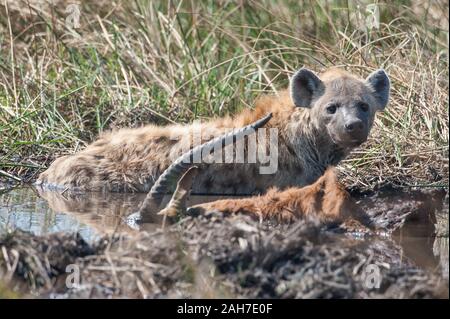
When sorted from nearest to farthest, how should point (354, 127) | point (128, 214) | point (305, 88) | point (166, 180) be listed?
point (166, 180) → point (128, 214) → point (354, 127) → point (305, 88)

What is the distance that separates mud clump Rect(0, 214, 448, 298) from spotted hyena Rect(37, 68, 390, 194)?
2214mm

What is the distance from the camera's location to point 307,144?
24.8 feet

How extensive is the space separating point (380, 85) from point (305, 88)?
55cm

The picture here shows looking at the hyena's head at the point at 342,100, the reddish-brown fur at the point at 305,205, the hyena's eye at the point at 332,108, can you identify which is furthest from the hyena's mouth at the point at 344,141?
the reddish-brown fur at the point at 305,205

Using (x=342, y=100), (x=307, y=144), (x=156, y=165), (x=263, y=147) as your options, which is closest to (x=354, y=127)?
(x=342, y=100)

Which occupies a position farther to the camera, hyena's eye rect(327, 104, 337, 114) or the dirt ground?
hyena's eye rect(327, 104, 337, 114)

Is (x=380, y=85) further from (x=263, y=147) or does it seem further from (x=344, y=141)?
(x=263, y=147)

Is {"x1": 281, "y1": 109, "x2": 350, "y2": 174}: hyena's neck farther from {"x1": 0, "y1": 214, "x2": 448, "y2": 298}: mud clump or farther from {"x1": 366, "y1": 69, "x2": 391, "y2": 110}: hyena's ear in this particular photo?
{"x1": 0, "y1": 214, "x2": 448, "y2": 298}: mud clump

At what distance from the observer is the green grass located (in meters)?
7.84

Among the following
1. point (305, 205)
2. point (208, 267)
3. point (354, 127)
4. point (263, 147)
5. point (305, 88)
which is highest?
point (305, 88)

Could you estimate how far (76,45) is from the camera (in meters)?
9.77

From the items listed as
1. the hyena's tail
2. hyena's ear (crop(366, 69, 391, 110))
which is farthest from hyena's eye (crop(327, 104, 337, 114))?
the hyena's tail
